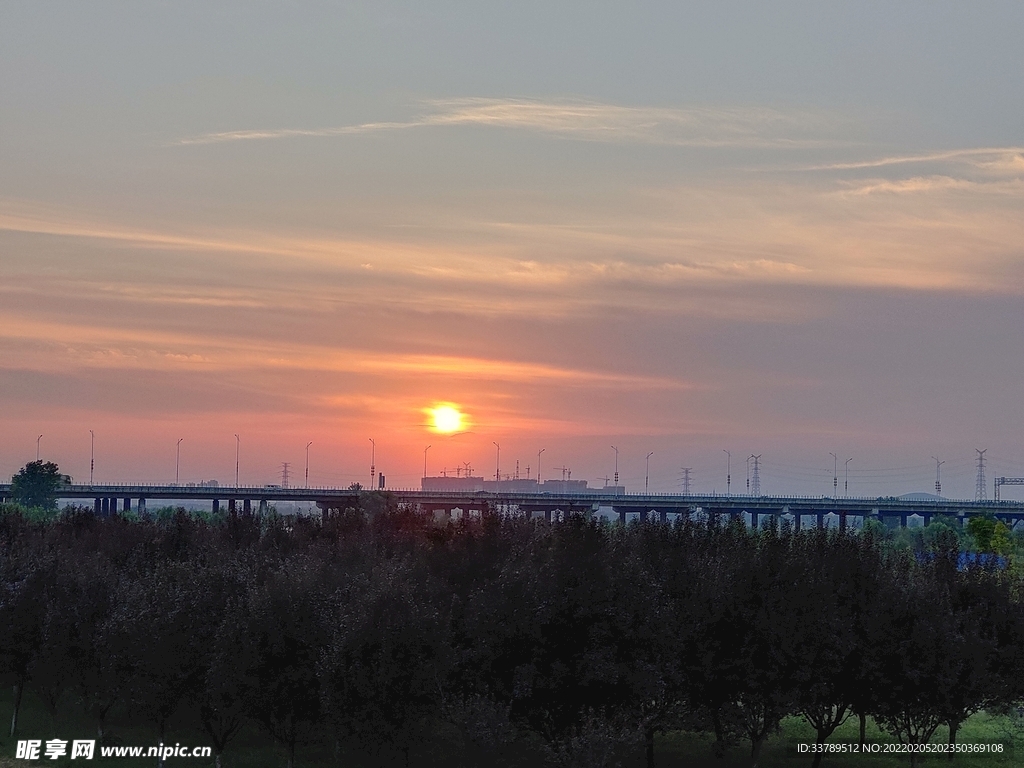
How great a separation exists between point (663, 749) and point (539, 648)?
16329 millimetres

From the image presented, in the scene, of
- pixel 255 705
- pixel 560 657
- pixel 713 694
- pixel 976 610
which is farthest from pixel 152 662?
pixel 976 610

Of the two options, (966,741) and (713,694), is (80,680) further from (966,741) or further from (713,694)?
(966,741)

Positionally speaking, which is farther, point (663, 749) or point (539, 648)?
point (663, 749)

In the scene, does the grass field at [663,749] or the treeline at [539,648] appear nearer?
the treeline at [539,648]

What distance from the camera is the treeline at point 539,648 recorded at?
73.2m

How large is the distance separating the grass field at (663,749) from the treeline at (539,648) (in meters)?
1.13

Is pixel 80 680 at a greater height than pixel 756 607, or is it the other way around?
pixel 756 607

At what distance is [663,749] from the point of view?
8531 cm

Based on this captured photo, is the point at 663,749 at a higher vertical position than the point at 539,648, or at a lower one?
lower

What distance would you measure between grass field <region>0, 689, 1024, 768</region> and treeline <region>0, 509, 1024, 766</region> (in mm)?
1135

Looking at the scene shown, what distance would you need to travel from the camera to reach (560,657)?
75.2 metres

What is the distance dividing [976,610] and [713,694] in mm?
21199

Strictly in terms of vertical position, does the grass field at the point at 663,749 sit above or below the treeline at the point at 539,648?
below

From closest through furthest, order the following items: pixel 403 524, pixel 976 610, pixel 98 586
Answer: pixel 976 610 < pixel 98 586 < pixel 403 524
